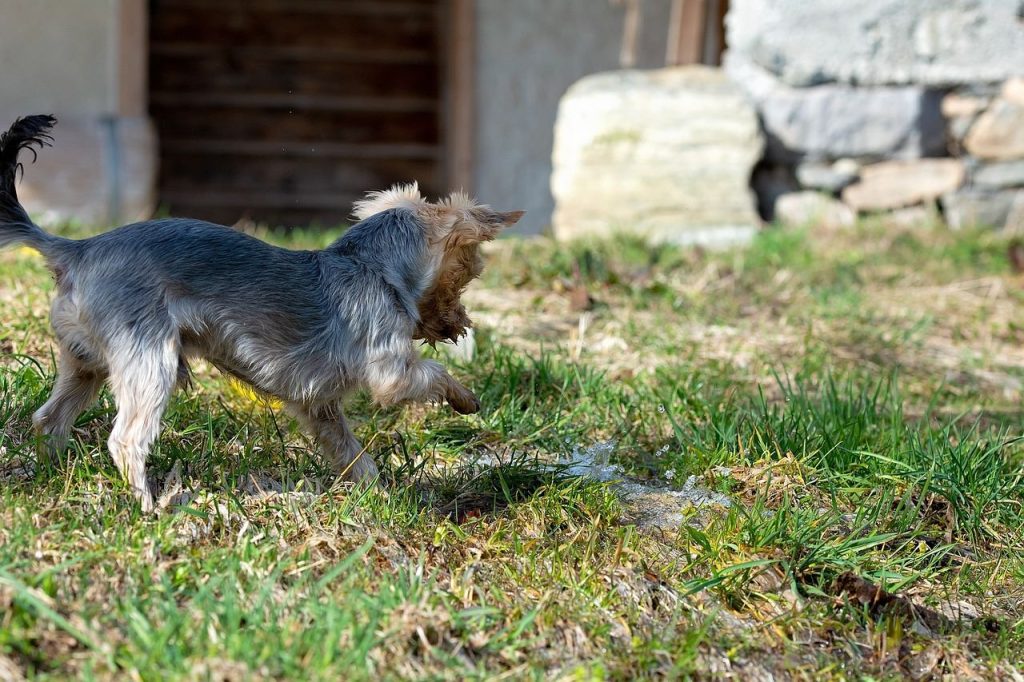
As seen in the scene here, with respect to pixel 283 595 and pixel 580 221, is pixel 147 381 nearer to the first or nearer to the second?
pixel 283 595

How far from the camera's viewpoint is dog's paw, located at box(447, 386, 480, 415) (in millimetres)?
3357

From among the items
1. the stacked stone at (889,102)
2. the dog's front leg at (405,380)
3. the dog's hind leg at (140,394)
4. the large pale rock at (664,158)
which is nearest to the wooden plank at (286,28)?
the large pale rock at (664,158)

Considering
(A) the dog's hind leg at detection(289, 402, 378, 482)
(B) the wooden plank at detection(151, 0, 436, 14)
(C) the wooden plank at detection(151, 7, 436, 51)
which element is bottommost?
(A) the dog's hind leg at detection(289, 402, 378, 482)

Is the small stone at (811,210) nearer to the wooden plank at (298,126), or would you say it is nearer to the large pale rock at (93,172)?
the large pale rock at (93,172)

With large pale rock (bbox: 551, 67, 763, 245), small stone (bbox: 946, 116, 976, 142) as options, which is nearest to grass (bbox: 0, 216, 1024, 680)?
large pale rock (bbox: 551, 67, 763, 245)

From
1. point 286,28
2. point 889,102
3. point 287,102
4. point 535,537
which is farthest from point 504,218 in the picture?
point 286,28

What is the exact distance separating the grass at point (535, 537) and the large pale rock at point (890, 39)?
12.4ft

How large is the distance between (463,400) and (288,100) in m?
9.83

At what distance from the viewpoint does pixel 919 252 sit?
294 inches

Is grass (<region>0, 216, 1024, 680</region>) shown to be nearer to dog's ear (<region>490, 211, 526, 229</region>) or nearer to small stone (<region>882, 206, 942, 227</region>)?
dog's ear (<region>490, 211, 526, 229</region>)

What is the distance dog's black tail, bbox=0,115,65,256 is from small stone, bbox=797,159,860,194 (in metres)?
6.27

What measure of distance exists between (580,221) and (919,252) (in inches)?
89.0

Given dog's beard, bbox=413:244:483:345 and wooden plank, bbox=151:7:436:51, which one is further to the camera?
wooden plank, bbox=151:7:436:51

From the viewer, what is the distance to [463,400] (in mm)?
3396
